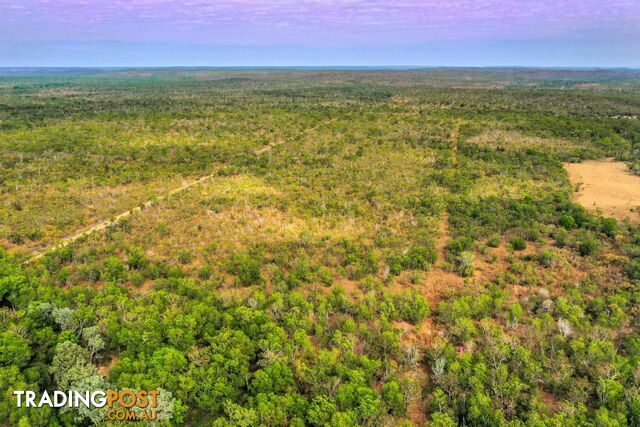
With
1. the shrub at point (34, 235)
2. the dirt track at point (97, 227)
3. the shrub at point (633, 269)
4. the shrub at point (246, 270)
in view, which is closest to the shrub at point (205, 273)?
the shrub at point (246, 270)

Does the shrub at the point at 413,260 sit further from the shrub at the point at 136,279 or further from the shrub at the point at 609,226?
the shrub at the point at 136,279

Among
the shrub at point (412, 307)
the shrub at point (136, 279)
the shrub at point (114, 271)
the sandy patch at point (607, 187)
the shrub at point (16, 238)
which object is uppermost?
the sandy patch at point (607, 187)

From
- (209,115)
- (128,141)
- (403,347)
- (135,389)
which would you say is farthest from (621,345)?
(209,115)

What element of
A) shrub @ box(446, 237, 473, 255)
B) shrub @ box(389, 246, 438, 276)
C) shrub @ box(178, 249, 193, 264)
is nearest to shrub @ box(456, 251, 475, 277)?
shrub @ box(446, 237, 473, 255)

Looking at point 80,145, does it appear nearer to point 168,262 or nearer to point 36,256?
point 36,256

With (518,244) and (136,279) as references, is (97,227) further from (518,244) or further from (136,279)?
(518,244)

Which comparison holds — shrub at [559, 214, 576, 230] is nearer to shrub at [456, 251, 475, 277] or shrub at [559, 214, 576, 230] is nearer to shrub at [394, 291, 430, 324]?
shrub at [456, 251, 475, 277]
